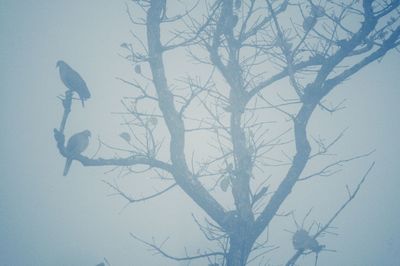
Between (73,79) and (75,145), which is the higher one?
(73,79)

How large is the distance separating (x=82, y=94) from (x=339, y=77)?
380cm

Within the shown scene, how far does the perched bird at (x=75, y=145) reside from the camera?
376cm

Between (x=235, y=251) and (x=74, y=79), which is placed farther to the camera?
(x=74, y=79)

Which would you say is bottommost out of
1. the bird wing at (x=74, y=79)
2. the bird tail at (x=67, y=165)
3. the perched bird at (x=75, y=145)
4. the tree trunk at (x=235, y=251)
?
the tree trunk at (x=235, y=251)

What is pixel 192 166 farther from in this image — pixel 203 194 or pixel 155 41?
pixel 155 41

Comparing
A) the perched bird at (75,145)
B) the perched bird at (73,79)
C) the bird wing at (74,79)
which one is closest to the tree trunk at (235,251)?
the perched bird at (75,145)

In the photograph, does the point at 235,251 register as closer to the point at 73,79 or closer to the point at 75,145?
the point at 75,145

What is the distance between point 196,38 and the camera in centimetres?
414

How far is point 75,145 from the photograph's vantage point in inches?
173

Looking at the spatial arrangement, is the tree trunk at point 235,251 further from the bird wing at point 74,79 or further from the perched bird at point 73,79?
the bird wing at point 74,79

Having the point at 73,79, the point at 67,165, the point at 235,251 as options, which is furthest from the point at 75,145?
the point at 235,251

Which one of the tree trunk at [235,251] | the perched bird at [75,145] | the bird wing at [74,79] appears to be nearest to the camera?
the tree trunk at [235,251]

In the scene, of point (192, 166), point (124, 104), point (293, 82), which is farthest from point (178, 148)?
point (293, 82)

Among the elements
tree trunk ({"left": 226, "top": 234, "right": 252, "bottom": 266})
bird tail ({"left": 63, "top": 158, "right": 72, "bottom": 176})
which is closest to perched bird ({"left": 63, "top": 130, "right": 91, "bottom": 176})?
bird tail ({"left": 63, "top": 158, "right": 72, "bottom": 176})
